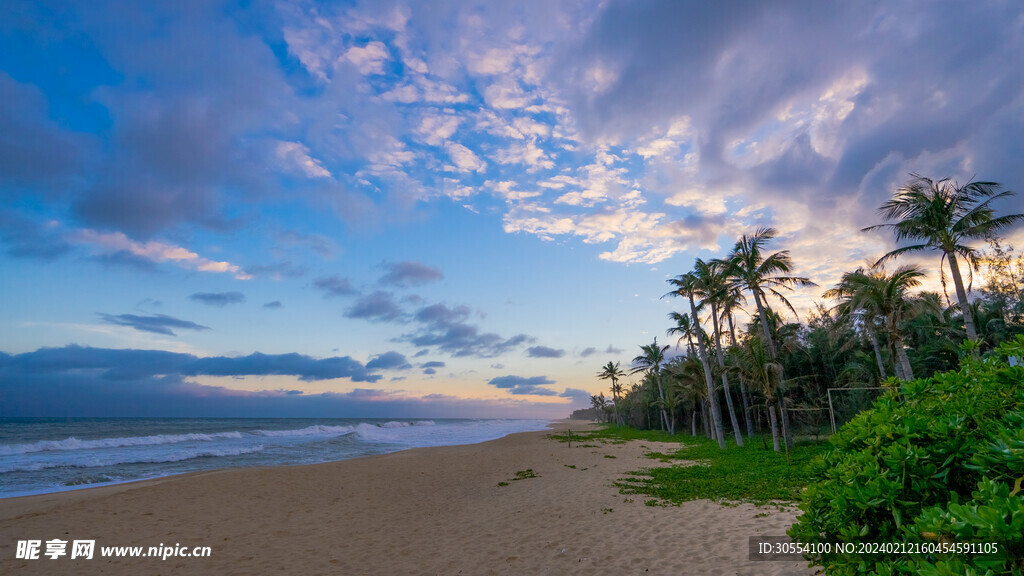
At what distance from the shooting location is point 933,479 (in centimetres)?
249

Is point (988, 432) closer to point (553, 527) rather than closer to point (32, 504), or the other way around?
point (553, 527)

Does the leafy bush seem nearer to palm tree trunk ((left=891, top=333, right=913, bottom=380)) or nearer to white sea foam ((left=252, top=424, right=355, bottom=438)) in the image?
palm tree trunk ((left=891, top=333, right=913, bottom=380))

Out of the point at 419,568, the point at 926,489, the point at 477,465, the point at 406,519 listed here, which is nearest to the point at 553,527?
the point at 419,568

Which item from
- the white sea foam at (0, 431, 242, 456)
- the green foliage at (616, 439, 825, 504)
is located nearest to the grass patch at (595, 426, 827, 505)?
the green foliage at (616, 439, 825, 504)

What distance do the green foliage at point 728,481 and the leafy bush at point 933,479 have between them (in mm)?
7028

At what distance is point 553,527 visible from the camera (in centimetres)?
955

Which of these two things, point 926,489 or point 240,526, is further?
point 240,526

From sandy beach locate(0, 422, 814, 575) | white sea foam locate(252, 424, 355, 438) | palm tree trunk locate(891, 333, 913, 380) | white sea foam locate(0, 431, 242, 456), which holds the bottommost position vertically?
white sea foam locate(252, 424, 355, 438)

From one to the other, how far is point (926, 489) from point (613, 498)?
35.3 ft

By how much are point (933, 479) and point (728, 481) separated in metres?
13.1

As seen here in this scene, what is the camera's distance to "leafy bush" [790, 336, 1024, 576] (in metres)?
1.82

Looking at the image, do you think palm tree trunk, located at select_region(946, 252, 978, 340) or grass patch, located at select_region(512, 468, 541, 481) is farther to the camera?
grass patch, located at select_region(512, 468, 541, 481)

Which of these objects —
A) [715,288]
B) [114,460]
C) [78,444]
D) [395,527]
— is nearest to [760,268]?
[715,288]

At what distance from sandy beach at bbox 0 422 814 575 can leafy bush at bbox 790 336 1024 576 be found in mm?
4461
